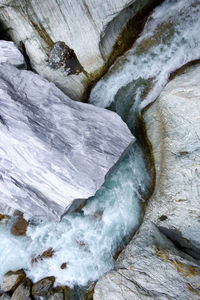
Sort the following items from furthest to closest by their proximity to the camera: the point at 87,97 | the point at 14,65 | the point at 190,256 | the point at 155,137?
the point at 87,97 → the point at 14,65 → the point at 155,137 → the point at 190,256

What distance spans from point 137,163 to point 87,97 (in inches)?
106

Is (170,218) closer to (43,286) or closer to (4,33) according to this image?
(43,286)

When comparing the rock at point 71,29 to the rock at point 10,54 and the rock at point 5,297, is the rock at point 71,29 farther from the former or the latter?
the rock at point 5,297

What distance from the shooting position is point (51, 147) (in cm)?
501

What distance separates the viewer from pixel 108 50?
256 inches

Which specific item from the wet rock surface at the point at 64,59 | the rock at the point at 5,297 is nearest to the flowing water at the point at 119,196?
the rock at the point at 5,297

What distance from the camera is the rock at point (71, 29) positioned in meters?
5.69

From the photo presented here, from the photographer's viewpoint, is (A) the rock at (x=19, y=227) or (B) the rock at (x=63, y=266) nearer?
(B) the rock at (x=63, y=266)

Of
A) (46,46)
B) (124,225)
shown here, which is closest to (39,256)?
(124,225)

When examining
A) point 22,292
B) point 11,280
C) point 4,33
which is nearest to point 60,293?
point 22,292

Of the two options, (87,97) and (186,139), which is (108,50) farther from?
(186,139)

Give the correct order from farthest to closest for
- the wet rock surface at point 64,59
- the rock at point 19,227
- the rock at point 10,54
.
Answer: the rock at point 19,227, the wet rock surface at point 64,59, the rock at point 10,54

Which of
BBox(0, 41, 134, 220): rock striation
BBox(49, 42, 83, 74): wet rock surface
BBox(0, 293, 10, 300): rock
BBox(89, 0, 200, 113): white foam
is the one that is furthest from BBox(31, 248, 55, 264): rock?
BBox(49, 42, 83, 74): wet rock surface

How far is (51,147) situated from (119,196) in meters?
2.59
